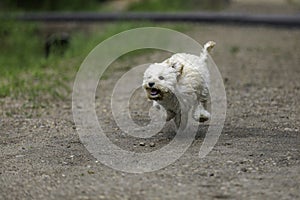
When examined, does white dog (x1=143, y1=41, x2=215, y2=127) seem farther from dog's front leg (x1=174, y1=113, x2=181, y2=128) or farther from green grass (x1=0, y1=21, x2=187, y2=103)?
green grass (x1=0, y1=21, x2=187, y2=103)

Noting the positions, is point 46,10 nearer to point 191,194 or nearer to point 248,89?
point 248,89

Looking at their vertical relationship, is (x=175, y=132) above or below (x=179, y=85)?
below

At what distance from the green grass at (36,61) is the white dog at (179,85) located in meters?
3.35

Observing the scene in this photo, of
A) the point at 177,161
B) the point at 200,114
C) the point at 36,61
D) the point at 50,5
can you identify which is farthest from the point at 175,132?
the point at 50,5

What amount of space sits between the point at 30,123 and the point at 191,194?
11.8ft

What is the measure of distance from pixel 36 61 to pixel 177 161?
9.95m

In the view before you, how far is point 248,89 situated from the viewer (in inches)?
428

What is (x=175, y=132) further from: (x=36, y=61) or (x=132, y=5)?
(x=132, y=5)

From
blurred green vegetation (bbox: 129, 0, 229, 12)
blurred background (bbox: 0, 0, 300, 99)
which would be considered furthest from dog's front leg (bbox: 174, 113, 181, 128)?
blurred green vegetation (bbox: 129, 0, 229, 12)

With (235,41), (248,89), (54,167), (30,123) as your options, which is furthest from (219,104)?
(235,41)

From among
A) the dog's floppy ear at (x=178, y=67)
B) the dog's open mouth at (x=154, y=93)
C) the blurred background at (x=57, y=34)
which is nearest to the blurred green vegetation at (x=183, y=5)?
the blurred background at (x=57, y=34)

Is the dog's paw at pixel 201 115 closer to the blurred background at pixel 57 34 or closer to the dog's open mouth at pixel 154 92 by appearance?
the dog's open mouth at pixel 154 92

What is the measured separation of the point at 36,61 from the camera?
16.1m

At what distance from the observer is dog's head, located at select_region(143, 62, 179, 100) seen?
6945 mm
